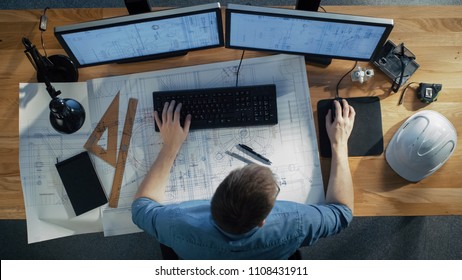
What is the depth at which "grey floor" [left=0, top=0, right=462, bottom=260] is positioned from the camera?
5.89 feet

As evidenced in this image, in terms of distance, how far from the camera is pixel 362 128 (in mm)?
1205

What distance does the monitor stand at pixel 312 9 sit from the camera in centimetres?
112

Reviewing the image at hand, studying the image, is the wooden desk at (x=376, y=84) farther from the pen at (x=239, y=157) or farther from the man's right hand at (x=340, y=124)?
the pen at (x=239, y=157)

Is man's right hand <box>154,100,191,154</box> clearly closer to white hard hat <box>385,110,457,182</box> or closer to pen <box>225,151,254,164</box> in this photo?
pen <box>225,151,254,164</box>

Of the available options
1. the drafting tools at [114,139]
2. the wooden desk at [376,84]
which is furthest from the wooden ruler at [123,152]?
the wooden desk at [376,84]

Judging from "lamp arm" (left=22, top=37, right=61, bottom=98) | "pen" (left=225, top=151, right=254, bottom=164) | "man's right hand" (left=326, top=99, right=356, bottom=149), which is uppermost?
"lamp arm" (left=22, top=37, right=61, bottom=98)

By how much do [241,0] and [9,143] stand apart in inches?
52.5

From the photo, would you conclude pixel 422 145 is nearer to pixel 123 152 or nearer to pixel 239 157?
pixel 239 157

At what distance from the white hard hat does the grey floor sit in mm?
732

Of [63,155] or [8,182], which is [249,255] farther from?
[8,182]

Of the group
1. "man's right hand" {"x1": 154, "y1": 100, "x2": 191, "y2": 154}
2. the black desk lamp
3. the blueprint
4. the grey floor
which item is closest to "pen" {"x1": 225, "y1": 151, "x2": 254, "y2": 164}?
the blueprint

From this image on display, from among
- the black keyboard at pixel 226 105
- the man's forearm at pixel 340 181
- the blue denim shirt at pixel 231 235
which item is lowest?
the blue denim shirt at pixel 231 235

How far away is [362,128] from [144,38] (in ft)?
2.44

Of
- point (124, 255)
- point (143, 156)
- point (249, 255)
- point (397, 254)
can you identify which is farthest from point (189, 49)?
point (397, 254)
